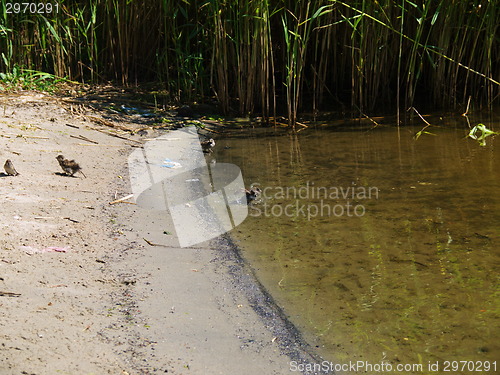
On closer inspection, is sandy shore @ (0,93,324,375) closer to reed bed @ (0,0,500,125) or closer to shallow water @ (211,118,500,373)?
shallow water @ (211,118,500,373)

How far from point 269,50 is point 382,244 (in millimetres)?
4387

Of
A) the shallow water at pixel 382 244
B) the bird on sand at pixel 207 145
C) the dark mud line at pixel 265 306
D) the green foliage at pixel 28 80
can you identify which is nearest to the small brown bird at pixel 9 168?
the dark mud line at pixel 265 306

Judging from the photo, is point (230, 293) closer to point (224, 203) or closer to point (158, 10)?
point (224, 203)

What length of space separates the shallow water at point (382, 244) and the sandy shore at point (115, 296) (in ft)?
0.84

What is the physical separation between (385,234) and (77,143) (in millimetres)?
3190

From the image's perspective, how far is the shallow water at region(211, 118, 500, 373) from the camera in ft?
9.44

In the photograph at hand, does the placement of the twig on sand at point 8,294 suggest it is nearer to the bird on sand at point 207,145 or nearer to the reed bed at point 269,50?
the bird on sand at point 207,145

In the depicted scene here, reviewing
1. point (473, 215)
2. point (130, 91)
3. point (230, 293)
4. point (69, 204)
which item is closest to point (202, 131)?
point (130, 91)

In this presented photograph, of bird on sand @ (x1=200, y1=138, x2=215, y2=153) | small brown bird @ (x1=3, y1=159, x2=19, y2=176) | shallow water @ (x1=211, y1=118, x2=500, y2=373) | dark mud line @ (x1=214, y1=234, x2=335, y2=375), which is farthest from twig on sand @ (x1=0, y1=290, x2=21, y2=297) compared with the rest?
bird on sand @ (x1=200, y1=138, x2=215, y2=153)

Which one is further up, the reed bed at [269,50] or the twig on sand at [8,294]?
the reed bed at [269,50]

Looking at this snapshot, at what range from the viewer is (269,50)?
769cm

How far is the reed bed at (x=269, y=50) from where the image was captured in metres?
7.06

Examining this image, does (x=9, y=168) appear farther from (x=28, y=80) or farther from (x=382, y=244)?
(x=28, y=80)

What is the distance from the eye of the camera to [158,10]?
8.03m
